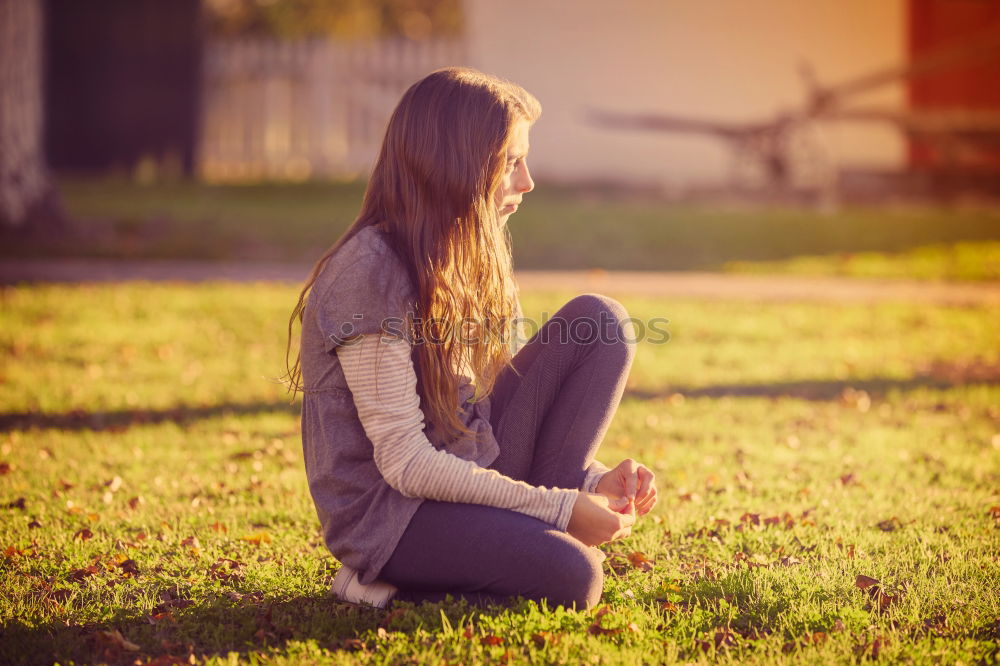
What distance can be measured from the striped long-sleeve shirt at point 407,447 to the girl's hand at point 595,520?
0.09 feet

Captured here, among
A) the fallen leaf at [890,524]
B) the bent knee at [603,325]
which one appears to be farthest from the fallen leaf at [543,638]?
the fallen leaf at [890,524]

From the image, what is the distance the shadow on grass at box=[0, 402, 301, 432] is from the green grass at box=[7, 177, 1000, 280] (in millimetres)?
4615

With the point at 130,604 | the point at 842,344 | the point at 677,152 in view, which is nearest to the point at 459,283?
the point at 130,604

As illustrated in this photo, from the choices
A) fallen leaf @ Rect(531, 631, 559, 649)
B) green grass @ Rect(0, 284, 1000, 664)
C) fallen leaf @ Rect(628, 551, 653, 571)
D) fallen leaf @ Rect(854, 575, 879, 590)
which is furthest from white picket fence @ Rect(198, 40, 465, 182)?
fallen leaf @ Rect(531, 631, 559, 649)

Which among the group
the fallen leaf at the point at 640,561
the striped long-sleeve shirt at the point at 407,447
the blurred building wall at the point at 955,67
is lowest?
the fallen leaf at the point at 640,561

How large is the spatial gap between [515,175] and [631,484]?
960 millimetres

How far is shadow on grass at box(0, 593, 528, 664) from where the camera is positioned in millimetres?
2754

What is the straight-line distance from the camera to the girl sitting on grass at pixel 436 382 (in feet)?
8.64

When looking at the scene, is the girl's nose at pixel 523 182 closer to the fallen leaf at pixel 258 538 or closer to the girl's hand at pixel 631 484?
the girl's hand at pixel 631 484

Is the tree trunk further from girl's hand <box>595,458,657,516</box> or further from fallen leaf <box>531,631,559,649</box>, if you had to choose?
fallen leaf <box>531,631,559,649</box>

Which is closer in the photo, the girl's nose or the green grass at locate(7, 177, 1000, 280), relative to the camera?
the girl's nose

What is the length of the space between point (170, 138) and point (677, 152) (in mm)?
7860

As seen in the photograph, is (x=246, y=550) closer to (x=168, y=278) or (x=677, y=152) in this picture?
(x=168, y=278)

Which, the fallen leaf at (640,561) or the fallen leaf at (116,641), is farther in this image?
the fallen leaf at (640,561)
